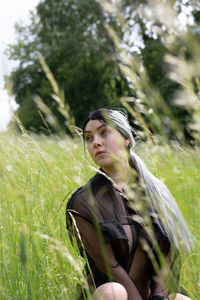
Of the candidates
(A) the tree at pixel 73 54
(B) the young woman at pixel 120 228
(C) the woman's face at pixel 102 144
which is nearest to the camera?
(B) the young woman at pixel 120 228

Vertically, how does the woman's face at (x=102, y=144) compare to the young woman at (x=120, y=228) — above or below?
above

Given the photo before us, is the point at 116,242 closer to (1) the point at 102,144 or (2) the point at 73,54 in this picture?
(1) the point at 102,144

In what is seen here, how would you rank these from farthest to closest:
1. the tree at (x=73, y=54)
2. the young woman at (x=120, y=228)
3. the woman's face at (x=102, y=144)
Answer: the tree at (x=73, y=54) → the woman's face at (x=102, y=144) → the young woman at (x=120, y=228)

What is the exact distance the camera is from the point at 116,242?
1.47 meters

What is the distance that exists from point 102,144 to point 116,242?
0.46m

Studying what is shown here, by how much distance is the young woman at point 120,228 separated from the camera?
4.60ft

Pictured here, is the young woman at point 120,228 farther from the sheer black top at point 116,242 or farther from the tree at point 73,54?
the tree at point 73,54

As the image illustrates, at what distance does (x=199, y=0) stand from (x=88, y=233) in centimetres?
102

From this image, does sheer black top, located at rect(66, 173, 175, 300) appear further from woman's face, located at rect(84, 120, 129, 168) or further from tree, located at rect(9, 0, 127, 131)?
tree, located at rect(9, 0, 127, 131)

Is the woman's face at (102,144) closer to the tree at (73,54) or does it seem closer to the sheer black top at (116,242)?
the sheer black top at (116,242)

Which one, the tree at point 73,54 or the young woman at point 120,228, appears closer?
the young woman at point 120,228

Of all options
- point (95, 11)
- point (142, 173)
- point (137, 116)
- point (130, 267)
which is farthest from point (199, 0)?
point (95, 11)

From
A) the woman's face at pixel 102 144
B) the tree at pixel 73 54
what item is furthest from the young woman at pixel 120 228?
the tree at pixel 73 54

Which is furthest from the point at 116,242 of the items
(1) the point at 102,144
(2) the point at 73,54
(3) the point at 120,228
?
(2) the point at 73,54
